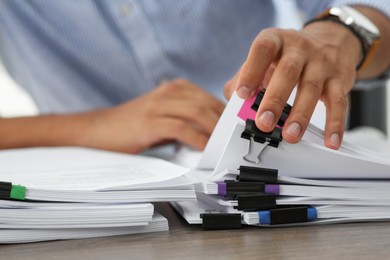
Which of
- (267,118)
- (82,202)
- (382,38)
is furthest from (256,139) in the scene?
(382,38)

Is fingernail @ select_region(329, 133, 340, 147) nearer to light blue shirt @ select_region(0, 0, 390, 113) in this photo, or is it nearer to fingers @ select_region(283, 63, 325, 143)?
fingers @ select_region(283, 63, 325, 143)

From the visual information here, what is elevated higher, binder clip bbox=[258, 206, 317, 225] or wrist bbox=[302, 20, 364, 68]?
wrist bbox=[302, 20, 364, 68]

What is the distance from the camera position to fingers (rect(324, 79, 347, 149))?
465mm

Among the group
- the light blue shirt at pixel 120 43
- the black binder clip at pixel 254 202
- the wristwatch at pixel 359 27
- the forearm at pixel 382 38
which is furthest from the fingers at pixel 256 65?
the light blue shirt at pixel 120 43

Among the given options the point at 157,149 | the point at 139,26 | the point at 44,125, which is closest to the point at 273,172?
the point at 157,149

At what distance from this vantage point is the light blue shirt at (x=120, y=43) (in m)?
1.04

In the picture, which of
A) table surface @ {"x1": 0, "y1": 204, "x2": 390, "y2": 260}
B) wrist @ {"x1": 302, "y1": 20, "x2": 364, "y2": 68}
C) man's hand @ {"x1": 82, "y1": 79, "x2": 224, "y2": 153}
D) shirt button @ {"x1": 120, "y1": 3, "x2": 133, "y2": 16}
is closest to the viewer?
table surface @ {"x1": 0, "y1": 204, "x2": 390, "y2": 260}

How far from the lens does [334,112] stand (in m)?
0.49

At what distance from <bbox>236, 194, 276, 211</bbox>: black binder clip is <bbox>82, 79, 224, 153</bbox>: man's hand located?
0.89ft

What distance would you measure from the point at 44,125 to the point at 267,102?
522 mm

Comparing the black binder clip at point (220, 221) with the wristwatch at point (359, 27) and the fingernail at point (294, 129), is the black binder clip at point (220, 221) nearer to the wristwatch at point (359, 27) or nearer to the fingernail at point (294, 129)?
the fingernail at point (294, 129)

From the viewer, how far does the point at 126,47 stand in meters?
1.09

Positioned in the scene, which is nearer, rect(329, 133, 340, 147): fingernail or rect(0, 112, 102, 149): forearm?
rect(329, 133, 340, 147): fingernail

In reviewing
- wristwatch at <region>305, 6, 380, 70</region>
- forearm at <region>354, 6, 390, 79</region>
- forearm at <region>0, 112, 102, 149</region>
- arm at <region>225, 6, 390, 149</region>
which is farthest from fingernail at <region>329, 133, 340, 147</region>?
forearm at <region>0, 112, 102, 149</region>
